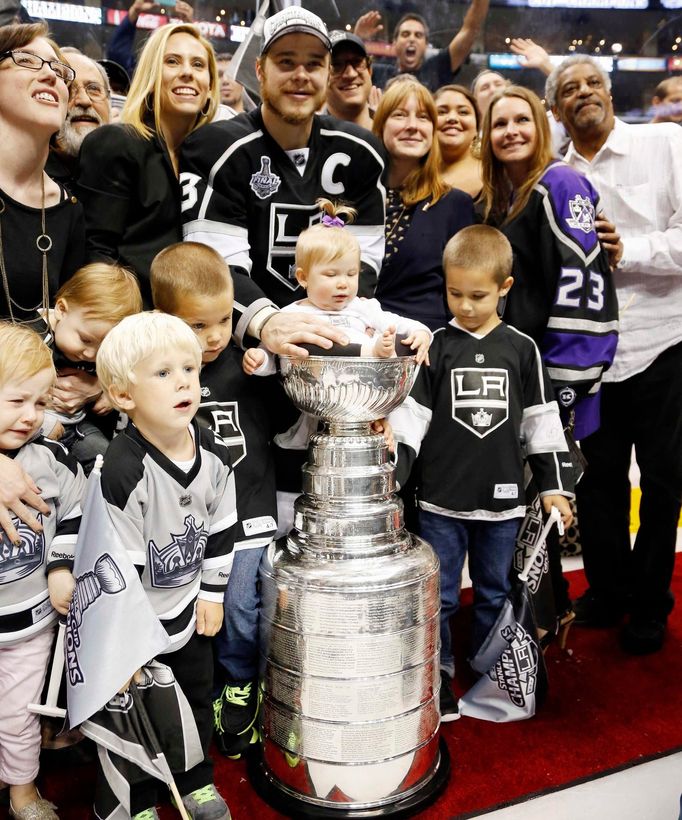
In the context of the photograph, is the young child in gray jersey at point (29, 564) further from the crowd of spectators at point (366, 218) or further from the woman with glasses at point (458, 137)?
the woman with glasses at point (458, 137)

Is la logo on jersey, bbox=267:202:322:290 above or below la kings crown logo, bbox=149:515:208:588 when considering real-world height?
above

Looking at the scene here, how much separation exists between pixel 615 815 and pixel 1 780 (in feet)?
4.40

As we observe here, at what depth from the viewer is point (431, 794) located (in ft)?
5.72

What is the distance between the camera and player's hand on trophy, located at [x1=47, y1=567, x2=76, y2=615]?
1555 mm

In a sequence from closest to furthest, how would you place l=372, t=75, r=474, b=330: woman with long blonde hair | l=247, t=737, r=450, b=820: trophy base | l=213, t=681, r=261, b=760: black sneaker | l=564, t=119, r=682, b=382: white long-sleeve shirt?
l=247, t=737, r=450, b=820: trophy base, l=213, t=681, r=261, b=760: black sneaker, l=372, t=75, r=474, b=330: woman with long blonde hair, l=564, t=119, r=682, b=382: white long-sleeve shirt

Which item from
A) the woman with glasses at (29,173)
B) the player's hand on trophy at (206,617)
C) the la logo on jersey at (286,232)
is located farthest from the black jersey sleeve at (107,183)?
the player's hand on trophy at (206,617)

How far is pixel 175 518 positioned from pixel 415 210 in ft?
4.34

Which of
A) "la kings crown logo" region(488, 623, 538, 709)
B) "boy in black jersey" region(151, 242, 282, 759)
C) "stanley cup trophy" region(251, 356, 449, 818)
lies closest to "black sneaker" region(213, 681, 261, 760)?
"boy in black jersey" region(151, 242, 282, 759)

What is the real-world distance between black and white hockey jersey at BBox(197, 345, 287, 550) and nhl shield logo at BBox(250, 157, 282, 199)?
0.45 m

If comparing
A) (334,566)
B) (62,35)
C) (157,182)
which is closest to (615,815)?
(334,566)

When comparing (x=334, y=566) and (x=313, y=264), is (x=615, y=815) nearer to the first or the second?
(x=334, y=566)

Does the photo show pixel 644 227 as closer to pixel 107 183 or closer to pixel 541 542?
pixel 541 542

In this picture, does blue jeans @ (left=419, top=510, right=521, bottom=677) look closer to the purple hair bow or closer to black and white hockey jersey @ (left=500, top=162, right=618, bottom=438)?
black and white hockey jersey @ (left=500, top=162, right=618, bottom=438)

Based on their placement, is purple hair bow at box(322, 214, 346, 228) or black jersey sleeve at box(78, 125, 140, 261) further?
black jersey sleeve at box(78, 125, 140, 261)
